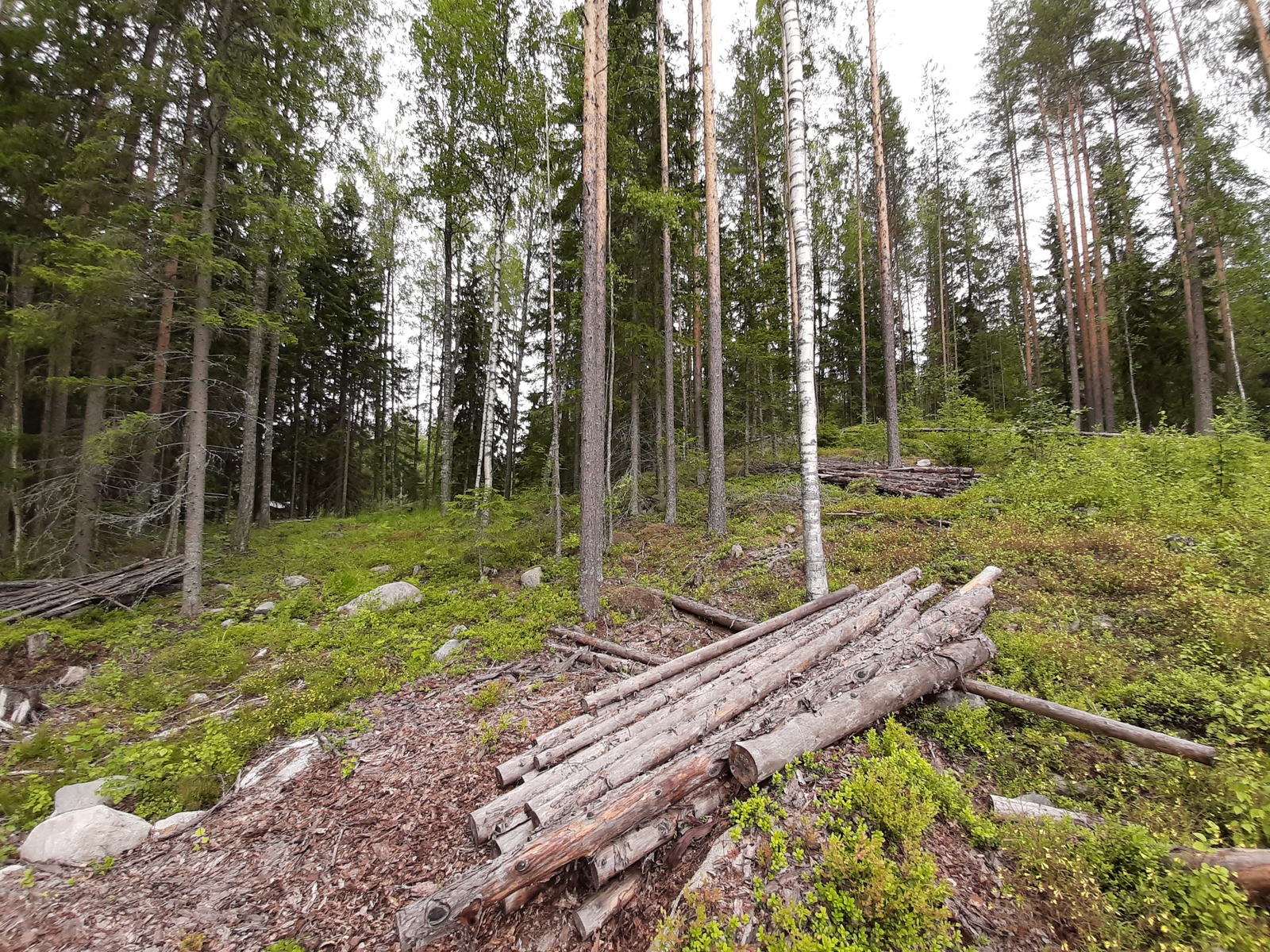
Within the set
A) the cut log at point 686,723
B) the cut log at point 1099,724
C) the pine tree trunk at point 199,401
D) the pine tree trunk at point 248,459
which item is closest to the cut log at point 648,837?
the cut log at point 686,723

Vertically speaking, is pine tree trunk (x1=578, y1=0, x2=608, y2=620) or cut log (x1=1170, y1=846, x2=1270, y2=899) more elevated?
pine tree trunk (x1=578, y1=0, x2=608, y2=620)

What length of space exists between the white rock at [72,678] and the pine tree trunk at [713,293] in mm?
11371

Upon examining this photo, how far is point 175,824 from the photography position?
13.3ft

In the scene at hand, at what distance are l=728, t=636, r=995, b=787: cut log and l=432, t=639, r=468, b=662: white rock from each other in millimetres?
5163

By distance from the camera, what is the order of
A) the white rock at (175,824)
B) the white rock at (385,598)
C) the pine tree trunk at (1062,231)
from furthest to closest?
the pine tree trunk at (1062,231)
the white rock at (385,598)
the white rock at (175,824)

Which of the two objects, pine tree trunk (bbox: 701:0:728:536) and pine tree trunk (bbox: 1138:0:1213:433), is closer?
pine tree trunk (bbox: 701:0:728:536)

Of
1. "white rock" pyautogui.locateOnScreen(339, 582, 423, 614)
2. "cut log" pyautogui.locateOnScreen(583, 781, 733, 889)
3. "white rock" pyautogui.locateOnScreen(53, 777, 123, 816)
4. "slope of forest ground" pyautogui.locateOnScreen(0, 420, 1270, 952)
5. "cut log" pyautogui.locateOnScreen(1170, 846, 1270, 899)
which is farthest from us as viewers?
"white rock" pyautogui.locateOnScreen(339, 582, 423, 614)

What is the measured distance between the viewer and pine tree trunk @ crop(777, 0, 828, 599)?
6969 mm

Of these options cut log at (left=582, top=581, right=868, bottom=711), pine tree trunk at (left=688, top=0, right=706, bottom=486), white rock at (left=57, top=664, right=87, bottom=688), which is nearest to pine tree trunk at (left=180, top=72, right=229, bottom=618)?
white rock at (left=57, top=664, right=87, bottom=688)

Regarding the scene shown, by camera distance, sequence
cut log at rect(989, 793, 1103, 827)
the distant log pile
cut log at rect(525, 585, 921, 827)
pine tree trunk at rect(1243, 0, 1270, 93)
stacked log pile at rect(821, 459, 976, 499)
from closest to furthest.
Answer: cut log at rect(989, 793, 1103, 827) → cut log at rect(525, 585, 921, 827) → the distant log pile → stacked log pile at rect(821, 459, 976, 499) → pine tree trunk at rect(1243, 0, 1270, 93)

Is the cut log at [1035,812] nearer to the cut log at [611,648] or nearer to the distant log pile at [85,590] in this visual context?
the cut log at [611,648]

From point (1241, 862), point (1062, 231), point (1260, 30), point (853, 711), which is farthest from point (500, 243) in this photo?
point (1062, 231)

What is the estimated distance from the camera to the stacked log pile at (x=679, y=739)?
2.86 meters

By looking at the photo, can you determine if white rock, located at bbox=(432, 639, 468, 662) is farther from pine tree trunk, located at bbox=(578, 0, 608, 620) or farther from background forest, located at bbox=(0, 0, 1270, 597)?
background forest, located at bbox=(0, 0, 1270, 597)
